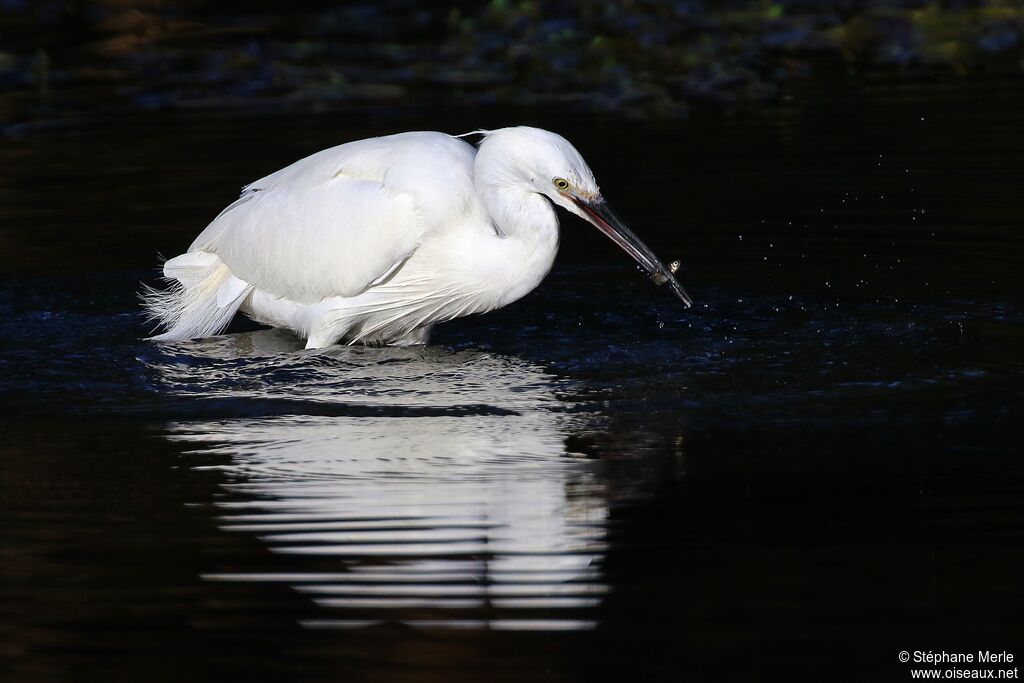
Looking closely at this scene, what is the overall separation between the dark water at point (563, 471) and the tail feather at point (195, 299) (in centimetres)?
11

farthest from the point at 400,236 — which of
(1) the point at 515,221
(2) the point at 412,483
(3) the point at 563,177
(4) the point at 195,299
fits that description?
(2) the point at 412,483

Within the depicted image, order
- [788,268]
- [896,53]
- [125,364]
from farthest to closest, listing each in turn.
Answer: [896,53]
[788,268]
[125,364]

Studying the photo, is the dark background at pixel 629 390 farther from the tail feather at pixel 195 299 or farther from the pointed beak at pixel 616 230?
the pointed beak at pixel 616 230

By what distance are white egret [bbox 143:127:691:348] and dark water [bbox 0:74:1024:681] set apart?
7.3 inches

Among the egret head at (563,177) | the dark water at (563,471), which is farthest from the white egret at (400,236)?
the dark water at (563,471)

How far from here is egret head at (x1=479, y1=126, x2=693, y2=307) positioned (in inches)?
234

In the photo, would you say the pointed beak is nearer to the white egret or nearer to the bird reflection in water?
the white egret

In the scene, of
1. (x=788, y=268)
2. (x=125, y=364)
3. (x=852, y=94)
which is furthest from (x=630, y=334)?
(x=852, y=94)

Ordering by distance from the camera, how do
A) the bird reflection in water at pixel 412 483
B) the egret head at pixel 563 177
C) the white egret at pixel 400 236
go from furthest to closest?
1. the white egret at pixel 400 236
2. the egret head at pixel 563 177
3. the bird reflection in water at pixel 412 483

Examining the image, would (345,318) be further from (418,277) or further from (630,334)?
(630,334)

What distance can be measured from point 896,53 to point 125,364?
9.22 m

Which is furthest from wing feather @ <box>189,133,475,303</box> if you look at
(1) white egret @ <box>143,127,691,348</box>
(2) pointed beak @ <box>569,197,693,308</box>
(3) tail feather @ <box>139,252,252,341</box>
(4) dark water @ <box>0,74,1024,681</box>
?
(2) pointed beak @ <box>569,197,693,308</box>

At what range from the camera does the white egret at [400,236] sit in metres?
6.06

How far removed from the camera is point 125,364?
20.9 feet
